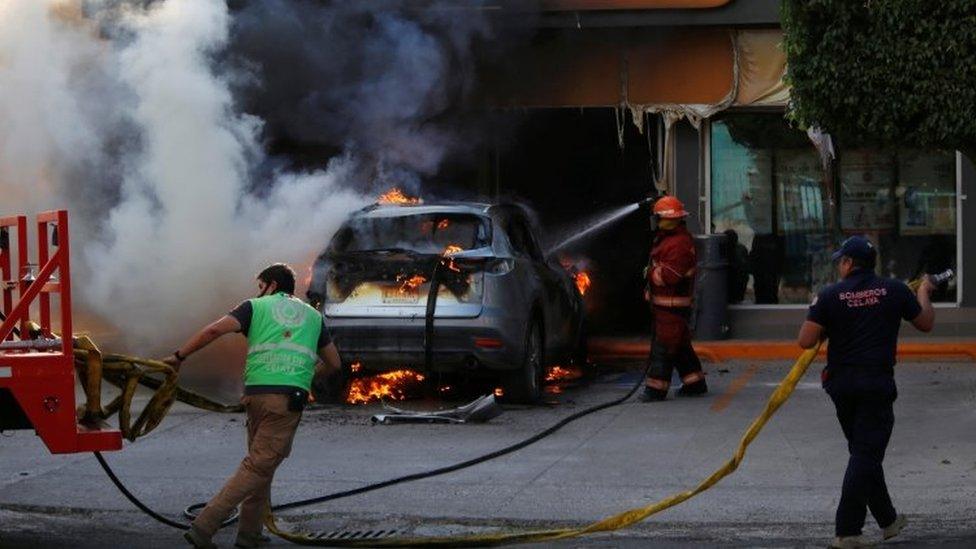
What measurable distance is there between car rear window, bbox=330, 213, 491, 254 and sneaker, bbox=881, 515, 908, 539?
217 inches

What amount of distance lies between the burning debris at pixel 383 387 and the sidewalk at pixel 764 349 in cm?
310

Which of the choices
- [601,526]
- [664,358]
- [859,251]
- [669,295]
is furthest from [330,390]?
[859,251]

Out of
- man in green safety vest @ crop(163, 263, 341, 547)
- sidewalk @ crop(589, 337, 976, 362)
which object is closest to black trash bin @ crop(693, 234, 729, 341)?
sidewalk @ crop(589, 337, 976, 362)

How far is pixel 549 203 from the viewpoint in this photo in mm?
20031

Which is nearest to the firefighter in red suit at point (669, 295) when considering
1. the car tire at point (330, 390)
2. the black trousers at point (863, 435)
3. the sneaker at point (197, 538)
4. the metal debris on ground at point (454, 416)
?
the metal debris on ground at point (454, 416)

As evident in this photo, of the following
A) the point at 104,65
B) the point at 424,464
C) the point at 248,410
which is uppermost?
the point at 104,65

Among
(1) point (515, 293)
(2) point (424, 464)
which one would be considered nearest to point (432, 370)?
(1) point (515, 293)

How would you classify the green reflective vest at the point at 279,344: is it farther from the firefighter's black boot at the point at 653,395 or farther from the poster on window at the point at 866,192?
the poster on window at the point at 866,192

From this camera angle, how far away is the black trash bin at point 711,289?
16641 mm

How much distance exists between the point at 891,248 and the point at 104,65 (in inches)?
346

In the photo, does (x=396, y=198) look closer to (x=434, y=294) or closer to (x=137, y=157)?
(x=434, y=294)

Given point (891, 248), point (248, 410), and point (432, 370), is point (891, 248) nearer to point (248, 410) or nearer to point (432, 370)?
point (432, 370)

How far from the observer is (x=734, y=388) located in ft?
46.9

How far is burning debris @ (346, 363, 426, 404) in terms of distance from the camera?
13.7 meters
